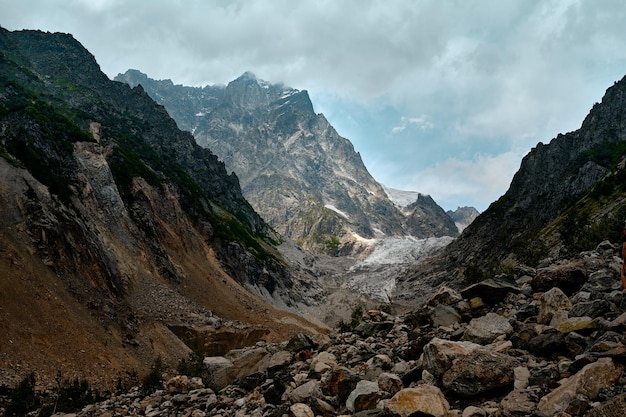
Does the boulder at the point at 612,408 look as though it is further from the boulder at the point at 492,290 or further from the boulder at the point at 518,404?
the boulder at the point at 492,290

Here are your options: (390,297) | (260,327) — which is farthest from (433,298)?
(390,297)

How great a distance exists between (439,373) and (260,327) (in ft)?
239

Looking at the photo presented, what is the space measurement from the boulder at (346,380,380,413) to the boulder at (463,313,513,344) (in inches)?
141

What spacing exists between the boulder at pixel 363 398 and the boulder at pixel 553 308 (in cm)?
540

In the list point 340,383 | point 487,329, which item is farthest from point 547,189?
point 340,383

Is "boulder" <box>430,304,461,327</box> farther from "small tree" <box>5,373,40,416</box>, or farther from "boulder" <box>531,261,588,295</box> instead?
A: "small tree" <box>5,373,40,416</box>

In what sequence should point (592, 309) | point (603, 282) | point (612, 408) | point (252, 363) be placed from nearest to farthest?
point (612, 408) < point (592, 309) < point (603, 282) < point (252, 363)

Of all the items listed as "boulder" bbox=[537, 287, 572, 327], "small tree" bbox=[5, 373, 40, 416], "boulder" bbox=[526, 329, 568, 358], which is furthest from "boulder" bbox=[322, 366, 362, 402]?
"small tree" bbox=[5, 373, 40, 416]

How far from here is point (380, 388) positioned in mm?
10250

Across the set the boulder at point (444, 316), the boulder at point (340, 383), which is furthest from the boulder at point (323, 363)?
the boulder at point (444, 316)

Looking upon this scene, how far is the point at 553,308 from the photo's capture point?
1155cm

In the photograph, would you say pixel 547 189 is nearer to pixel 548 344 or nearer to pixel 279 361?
pixel 279 361

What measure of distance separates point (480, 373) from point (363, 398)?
2.95 m

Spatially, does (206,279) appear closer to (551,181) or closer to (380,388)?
(380,388)
